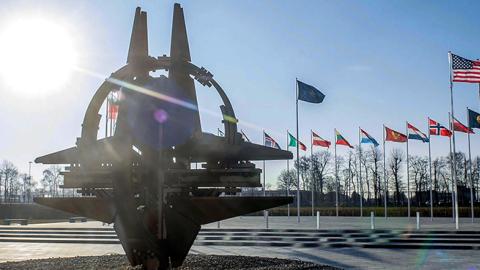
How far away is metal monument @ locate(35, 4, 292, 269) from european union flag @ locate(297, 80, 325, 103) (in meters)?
20.9

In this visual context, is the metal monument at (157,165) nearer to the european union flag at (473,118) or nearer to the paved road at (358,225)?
the paved road at (358,225)

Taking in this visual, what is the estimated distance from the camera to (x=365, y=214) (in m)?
56.8

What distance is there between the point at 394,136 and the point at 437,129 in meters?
3.23

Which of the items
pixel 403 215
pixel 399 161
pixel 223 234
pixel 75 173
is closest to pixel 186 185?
pixel 75 173

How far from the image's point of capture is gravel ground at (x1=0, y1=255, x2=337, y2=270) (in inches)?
505

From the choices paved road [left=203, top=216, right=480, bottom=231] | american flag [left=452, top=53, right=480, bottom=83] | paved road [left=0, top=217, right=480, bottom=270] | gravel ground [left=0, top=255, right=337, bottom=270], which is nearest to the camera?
gravel ground [left=0, top=255, right=337, bottom=270]

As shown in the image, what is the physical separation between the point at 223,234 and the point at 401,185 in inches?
2505

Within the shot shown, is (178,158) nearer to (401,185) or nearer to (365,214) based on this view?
(365,214)

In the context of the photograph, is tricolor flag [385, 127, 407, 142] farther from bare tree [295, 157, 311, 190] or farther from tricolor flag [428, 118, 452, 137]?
bare tree [295, 157, 311, 190]

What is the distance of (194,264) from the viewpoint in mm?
13297

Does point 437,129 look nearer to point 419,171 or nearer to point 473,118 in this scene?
point 473,118

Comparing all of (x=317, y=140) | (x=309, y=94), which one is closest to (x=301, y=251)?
(x=309, y=94)

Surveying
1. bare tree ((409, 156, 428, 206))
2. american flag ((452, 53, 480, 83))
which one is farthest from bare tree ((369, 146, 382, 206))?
american flag ((452, 53, 480, 83))

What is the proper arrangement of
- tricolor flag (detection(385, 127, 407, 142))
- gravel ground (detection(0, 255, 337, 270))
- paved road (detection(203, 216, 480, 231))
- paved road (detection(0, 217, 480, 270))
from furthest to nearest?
tricolor flag (detection(385, 127, 407, 142)) → paved road (detection(203, 216, 480, 231)) → paved road (detection(0, 217, 480, 270)) → gravel ground (detection(0, 255, 337, 270))
